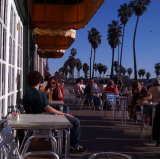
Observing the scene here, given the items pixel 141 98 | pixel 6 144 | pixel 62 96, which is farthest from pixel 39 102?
pixel 141 98

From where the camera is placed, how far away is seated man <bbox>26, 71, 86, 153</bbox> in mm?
4297

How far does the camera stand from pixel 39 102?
432cm

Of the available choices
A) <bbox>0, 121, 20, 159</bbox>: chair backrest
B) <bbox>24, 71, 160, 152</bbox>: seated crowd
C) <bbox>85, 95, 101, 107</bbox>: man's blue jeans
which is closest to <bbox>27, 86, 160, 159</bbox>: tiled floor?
<bbox>24, 71, 160, 152</bbox>: seated crowd

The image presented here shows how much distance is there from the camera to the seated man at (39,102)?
14.1 ft

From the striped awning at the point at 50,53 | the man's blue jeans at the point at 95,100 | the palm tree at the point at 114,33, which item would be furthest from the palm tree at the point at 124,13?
the man's blue jeans at the point at 95,100

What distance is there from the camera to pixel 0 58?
3408 mm

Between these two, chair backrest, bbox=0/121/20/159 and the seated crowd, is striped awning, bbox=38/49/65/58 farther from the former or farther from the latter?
chair backrest, bbox=0/121/20/159

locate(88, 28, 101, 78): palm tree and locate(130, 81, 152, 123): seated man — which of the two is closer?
locate(130, 81, 152, 123): seated man

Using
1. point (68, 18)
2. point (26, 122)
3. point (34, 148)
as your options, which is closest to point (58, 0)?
point (68, 18)

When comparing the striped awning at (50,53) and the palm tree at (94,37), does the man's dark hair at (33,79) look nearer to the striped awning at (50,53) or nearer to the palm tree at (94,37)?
the striped awning at (50,53)

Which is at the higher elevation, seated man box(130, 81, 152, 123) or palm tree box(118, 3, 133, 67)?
palm tree box(118, 3, 133, 67)

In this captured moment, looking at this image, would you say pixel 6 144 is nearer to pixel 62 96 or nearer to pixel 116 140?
pixel 116 140

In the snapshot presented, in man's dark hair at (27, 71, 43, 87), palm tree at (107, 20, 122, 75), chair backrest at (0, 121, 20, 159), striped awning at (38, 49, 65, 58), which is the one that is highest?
palm tree at (107, 20, 122, 75)

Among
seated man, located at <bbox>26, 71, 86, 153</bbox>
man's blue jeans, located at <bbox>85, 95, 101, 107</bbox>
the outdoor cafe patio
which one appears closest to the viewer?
seated man, located at <bbox>26, 71, 86, 153</bbox>
